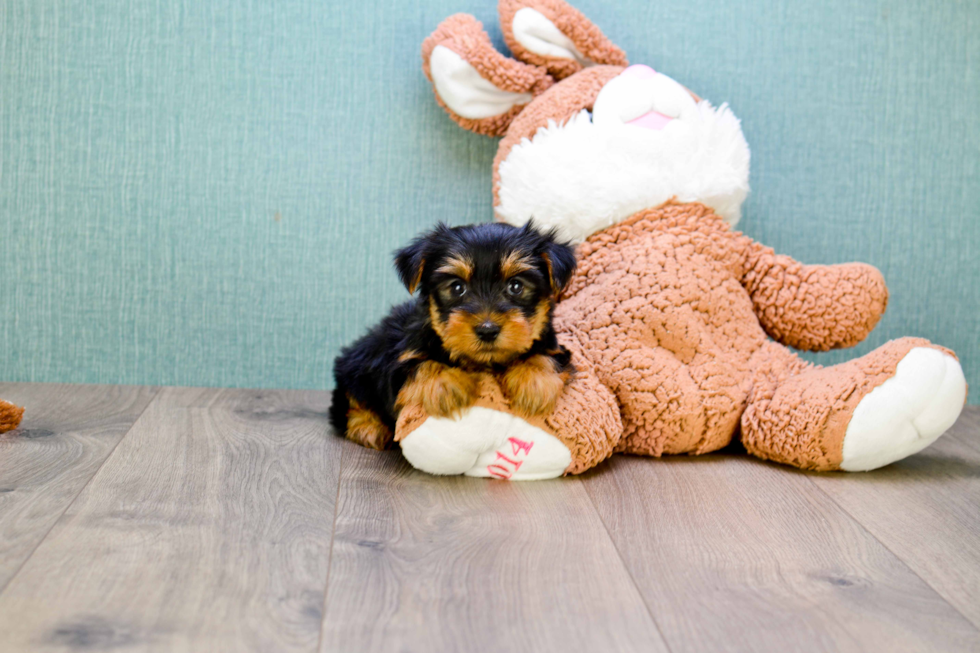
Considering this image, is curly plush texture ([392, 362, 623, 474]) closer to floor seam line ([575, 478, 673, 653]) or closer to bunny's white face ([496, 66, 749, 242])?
floor seam line ([575, 478, 673, 653])

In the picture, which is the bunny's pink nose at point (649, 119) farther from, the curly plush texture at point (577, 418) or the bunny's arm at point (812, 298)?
the curly plush texture at point (577, 418)

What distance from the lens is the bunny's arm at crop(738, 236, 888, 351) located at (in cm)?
243

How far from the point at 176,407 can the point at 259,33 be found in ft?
4.13

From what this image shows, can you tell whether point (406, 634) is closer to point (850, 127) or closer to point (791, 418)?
point (791, 418)

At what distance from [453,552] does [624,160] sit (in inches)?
48.8

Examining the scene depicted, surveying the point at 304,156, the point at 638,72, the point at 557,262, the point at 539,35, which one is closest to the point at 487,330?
the point at 557,262

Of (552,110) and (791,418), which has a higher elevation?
(552,110)

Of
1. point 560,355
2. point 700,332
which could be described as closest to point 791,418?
point 700,332

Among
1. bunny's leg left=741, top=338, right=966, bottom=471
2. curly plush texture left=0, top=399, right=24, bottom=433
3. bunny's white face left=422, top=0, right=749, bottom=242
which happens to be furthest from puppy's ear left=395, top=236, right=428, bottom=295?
curly plush texture left=0, top=399, right=24, bottom=433

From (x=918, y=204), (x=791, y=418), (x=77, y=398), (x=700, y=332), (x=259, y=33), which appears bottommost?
(x=77, y=398)

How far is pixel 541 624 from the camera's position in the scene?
1.36m

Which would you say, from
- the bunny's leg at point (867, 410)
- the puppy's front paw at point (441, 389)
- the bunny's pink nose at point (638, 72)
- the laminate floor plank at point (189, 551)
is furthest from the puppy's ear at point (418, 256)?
the bunny's leg at point (867, 410)

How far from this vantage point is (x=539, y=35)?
2.54 m

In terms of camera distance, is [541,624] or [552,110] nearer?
[541,624]
